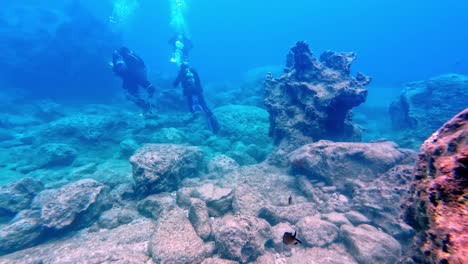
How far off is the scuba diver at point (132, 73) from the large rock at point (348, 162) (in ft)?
27.0

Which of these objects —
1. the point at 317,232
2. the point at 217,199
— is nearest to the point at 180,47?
the point at 217,199

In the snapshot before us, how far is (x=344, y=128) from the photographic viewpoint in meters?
7.69

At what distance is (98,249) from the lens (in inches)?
165

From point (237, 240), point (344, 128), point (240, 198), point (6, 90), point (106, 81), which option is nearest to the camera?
point (237, 240)

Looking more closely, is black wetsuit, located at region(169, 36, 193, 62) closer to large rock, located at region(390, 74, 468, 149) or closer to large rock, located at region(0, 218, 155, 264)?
large rock, located at region(0, 218, 155, 264)

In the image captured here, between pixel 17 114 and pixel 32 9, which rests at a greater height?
pixel 32 9

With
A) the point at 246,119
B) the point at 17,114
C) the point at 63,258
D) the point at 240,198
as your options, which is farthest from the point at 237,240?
the point at 17,114

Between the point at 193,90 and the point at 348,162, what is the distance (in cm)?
814

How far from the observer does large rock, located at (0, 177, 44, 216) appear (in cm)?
548

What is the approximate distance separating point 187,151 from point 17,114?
61.5ft

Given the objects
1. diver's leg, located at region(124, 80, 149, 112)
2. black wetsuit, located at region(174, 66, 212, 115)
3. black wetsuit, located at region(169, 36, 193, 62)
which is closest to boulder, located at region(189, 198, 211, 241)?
black wetsuit, located at region(174, 66, 212, 115)

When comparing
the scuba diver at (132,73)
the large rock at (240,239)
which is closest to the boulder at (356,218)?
the large rock at (240,239)

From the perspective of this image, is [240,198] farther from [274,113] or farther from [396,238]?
[274,113]

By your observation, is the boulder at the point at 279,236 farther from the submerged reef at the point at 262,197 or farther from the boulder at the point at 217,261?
the boulder at the point at 217,261
